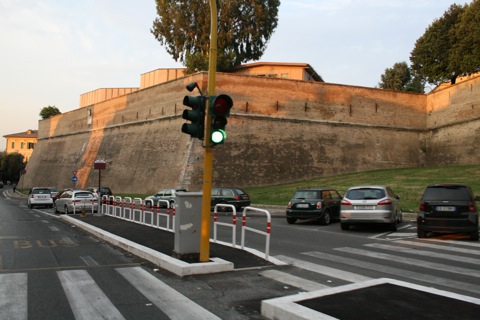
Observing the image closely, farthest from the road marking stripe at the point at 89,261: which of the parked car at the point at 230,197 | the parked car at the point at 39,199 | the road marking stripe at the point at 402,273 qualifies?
the parked car at the point at 39,199

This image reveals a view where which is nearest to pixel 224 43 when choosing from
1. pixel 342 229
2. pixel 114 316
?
pixel 342 229

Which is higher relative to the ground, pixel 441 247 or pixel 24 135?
pixel 24 135

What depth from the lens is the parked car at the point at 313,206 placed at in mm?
16703

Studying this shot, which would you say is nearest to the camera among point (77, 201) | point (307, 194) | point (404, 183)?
point (307, 194)

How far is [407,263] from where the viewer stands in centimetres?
868

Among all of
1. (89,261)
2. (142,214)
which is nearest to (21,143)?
(142,214)

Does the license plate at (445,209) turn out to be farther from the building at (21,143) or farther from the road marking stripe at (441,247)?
the building at (21,143)

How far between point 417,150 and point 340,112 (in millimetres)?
9630

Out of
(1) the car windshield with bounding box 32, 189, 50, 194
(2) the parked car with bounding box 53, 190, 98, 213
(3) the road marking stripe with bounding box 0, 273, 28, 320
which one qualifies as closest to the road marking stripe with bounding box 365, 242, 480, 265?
(3) the road marking stripe with bounding box 0, 273, 28, 320

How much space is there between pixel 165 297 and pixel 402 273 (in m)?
4.40

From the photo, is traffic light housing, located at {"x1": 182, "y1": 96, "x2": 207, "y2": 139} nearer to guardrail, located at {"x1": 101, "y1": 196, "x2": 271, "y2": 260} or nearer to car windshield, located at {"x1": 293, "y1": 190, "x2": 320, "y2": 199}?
guardrail, located at {"x1": 101, "y1": 196, "x2": 271, "y2": 260}

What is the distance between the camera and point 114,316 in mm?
5023

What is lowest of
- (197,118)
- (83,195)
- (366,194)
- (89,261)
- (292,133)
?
(89,261)

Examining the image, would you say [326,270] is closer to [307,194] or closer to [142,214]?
[307,194]
